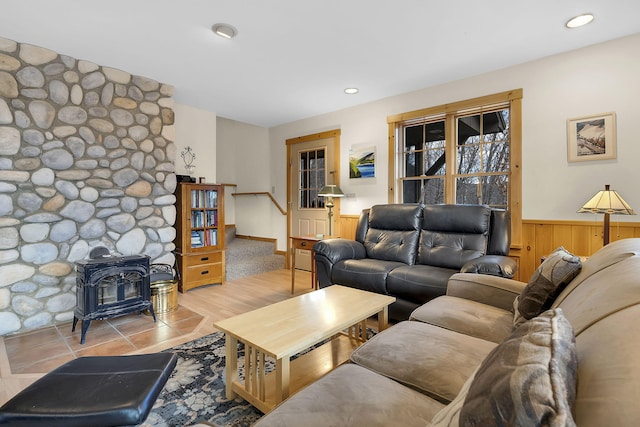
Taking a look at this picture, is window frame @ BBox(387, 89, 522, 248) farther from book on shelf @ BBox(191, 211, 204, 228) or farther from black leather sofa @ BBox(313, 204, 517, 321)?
book on shelf @ BBox(191, 211, 204, 228)

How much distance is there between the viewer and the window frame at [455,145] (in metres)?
3.06

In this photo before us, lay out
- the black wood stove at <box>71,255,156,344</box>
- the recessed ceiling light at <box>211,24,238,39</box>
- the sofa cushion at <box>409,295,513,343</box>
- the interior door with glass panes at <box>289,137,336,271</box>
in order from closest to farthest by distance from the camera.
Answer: the sofa cushion at <box>409,295,513,343</box>, the recessed ceiling light at <box>211,24,238,39</box>, the black wood stove at <box>71,255,156,344</box>, the interior door with glass panes at <box>289,137,336,271</box>

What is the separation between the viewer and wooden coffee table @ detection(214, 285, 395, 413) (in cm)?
146

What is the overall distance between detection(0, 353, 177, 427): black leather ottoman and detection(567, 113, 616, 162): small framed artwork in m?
3.54

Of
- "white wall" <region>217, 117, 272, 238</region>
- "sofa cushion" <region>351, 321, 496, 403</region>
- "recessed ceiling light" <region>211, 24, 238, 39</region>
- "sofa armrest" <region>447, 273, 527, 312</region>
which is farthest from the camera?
"white wall" <region>217, 117, 272, 238</region>

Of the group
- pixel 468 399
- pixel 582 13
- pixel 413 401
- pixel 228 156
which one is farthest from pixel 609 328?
pixel 228 156

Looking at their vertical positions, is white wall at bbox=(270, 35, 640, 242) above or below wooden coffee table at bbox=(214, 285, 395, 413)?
above

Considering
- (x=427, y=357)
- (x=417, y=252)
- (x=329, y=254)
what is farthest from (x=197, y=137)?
(x=427, y=357)

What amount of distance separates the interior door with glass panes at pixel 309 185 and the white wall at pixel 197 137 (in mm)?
1356

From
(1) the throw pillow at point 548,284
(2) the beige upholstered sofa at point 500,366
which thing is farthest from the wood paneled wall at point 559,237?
(1) the throw pillow at point 548,284

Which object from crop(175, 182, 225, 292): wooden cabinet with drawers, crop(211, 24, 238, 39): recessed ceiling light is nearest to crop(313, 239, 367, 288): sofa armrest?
crop(175, 182, 225, 292): wooden cabinet with drawers

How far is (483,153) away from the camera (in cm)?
339

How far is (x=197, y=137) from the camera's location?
4.26 metres

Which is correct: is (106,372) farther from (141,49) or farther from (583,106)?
(583,106)
